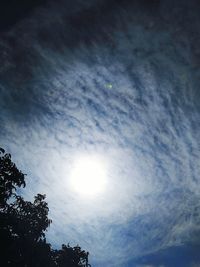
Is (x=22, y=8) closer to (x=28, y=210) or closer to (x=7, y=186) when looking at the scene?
(x=7, y=186)

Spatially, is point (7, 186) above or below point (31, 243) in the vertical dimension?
above

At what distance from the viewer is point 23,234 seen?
55.2 feet

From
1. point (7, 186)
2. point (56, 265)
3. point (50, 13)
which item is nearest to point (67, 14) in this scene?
point (50, 13)

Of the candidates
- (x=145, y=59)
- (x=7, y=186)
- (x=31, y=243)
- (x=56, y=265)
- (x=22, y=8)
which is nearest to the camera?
(x=22, y=8)

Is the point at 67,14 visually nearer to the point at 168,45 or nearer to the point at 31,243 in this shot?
the point at 168,45

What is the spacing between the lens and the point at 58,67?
16297 mm

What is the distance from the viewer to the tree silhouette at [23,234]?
14445mm

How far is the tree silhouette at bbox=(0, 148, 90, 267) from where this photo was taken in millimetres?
14445

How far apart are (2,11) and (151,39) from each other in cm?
792

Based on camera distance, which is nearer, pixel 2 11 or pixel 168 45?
pixel 2 11

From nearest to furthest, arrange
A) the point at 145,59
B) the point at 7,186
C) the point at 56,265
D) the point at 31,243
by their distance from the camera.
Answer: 1. the point at 7,186
2. the point at 145,59
3. the point at 31,243
4. the point at 56,265

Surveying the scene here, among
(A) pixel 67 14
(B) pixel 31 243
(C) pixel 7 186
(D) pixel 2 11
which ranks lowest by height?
(B) pixel 31 243

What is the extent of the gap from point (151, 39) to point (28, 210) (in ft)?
42.8

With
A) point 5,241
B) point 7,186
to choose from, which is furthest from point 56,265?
point 7,186
